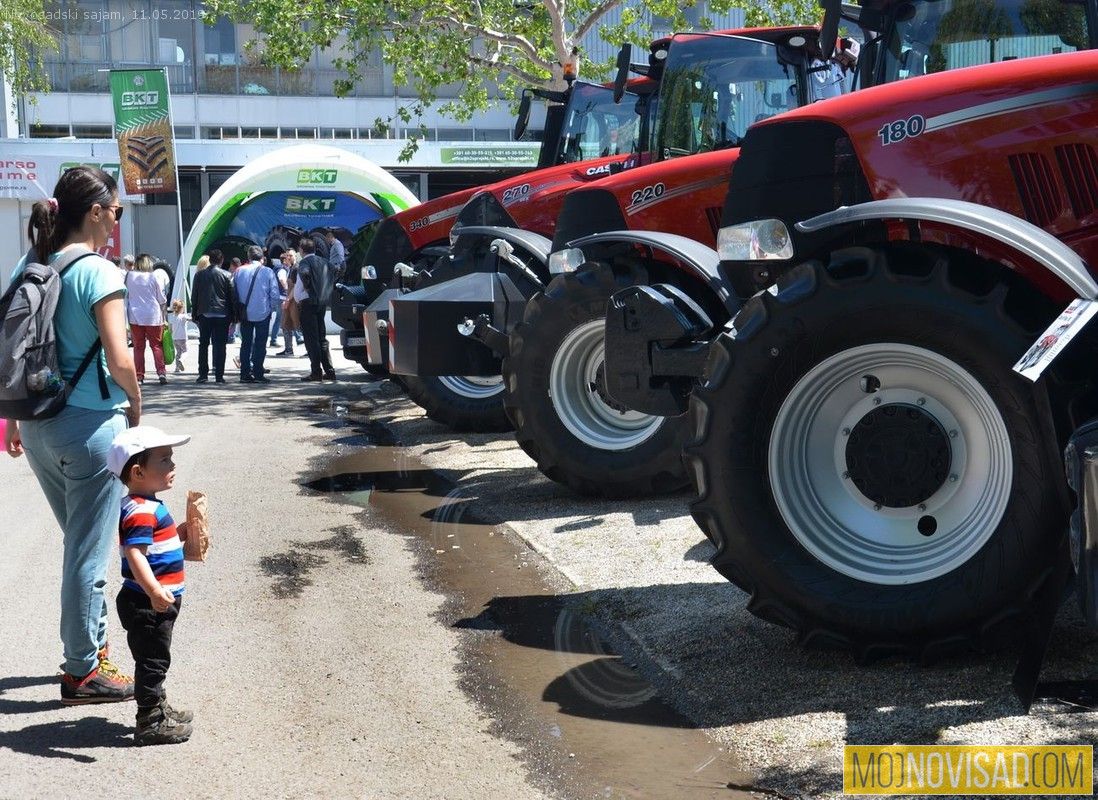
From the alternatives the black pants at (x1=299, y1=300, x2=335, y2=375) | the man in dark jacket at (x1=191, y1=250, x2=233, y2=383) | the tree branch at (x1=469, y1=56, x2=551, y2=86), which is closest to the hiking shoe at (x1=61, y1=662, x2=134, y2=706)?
the black pants at (x1=299, y1=300, x2=335, y2=375)

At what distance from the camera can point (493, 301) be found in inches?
387

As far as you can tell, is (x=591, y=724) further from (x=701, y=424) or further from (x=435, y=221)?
(x=435, y=221)

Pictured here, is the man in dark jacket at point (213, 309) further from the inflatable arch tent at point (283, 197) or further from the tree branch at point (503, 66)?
the inflatable arch tent at point (283, 197)

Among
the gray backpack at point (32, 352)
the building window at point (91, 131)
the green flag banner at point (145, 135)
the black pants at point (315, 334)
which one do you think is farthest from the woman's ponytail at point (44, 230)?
Answer: the building window at point (91, 131)

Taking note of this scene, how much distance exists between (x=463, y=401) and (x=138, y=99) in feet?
54.1

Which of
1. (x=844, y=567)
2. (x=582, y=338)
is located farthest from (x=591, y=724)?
(x=582, y=338)

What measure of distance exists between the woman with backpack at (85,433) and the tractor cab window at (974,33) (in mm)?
3756

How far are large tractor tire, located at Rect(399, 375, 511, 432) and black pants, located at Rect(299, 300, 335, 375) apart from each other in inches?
248

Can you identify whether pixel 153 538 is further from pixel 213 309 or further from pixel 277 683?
pixel 213 309

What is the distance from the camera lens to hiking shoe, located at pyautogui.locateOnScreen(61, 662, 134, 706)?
15.9 ft

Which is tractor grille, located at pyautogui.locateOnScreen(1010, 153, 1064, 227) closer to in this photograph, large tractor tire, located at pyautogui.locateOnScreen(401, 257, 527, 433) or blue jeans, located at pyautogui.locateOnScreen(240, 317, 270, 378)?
large tractor tire, located at pyautogui.locateOnScreen(401, 257, 527, 433)

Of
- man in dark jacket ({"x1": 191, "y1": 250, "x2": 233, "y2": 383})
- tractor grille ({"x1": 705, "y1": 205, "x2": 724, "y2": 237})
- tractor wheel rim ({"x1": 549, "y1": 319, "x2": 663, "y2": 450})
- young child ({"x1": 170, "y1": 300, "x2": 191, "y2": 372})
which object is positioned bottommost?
young child ({"x1": 170, "y1": 300, "x2": 191, "y2": 372})

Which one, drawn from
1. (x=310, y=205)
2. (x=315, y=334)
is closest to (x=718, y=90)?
(x=315, y=334)

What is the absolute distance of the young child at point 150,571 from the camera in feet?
14.5
